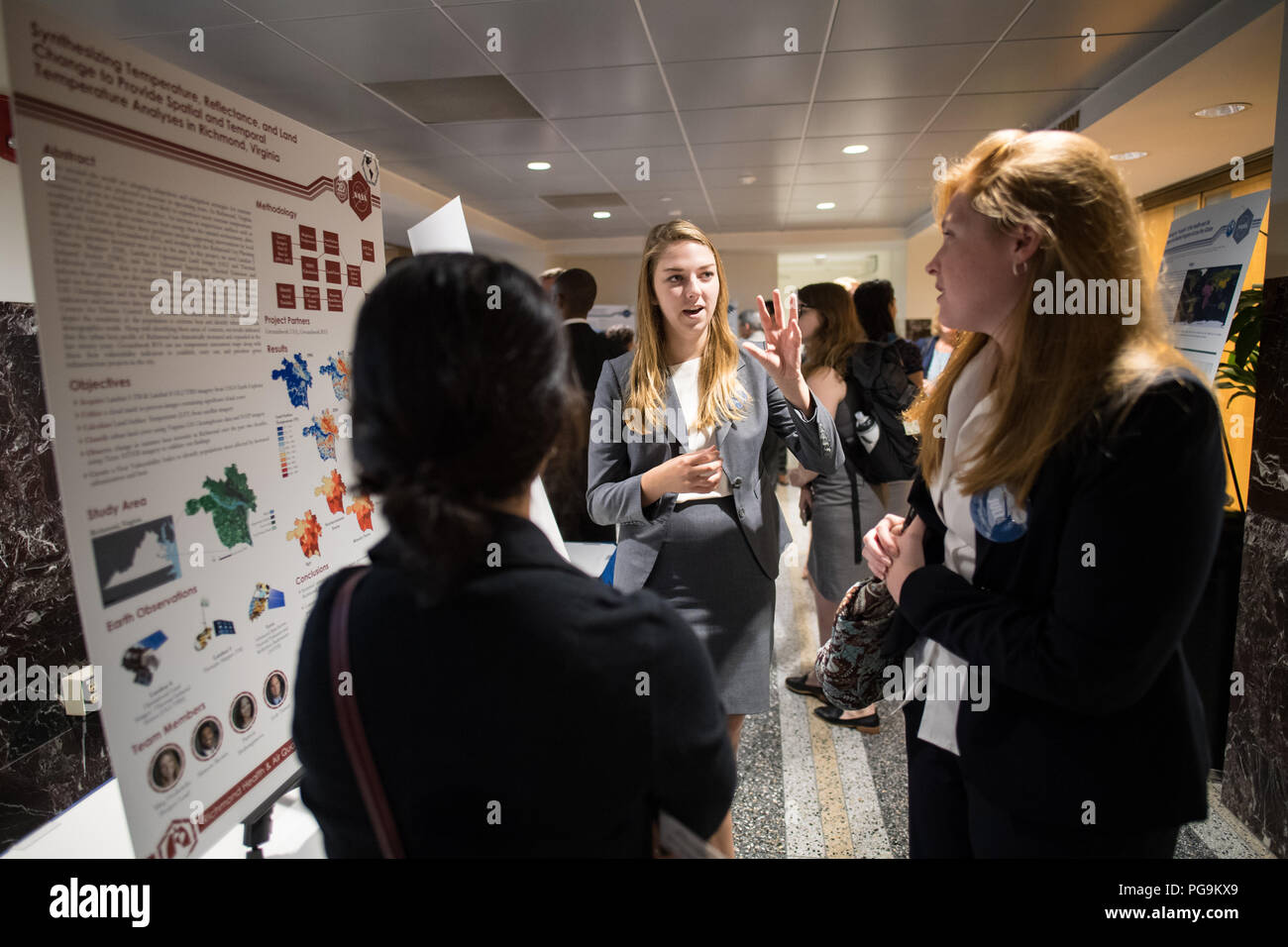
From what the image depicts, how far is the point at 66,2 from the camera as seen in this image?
9.88 feet

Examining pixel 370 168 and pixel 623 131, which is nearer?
pixel 370 168

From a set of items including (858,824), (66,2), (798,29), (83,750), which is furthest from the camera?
(798,29)

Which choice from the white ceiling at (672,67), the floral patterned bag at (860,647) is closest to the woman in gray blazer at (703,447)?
the floral patterned bag at (860,647)

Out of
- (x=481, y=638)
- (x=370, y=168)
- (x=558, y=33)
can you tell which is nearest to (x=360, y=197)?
(x=370, y=168)

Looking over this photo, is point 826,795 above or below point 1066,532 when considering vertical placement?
below

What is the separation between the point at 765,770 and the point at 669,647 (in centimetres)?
211

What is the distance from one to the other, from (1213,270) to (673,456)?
6.25ft

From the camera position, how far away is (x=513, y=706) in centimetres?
66

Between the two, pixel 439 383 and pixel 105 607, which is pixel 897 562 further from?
pixel 105 607

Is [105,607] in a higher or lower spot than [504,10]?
lower

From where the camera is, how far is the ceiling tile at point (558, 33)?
3.06 meters

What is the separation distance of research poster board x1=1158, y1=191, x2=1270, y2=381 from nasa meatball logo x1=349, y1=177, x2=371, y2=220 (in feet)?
7.19

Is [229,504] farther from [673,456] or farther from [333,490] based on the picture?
[673,456]

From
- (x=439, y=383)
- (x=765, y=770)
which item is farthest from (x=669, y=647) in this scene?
(x=765, y=770)
